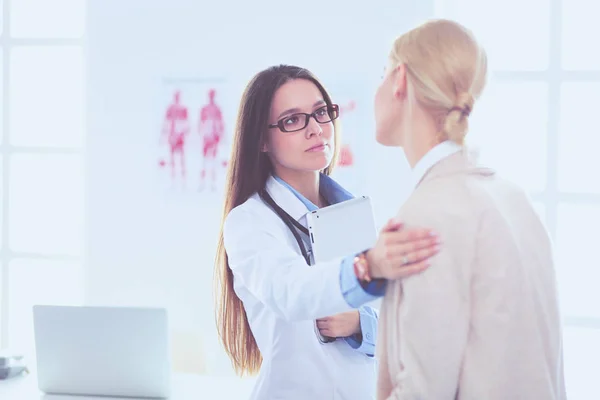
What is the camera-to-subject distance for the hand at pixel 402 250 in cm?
130

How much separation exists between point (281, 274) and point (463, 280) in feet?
1.83

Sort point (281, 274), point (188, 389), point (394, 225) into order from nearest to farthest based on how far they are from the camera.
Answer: point (394, 225), point (281, 274), point (188, 389)

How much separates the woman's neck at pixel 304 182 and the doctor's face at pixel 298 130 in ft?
0.19

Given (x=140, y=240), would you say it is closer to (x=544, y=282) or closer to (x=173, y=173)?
(x=173, y=173)

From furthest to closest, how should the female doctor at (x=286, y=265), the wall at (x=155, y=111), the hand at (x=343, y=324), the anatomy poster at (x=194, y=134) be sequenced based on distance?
the anatomy poster at (x=194, y=134) → the wall at (x=155, y=111) → the hand at (x=343, y=324) → the female doctor at (x=286, y=265)

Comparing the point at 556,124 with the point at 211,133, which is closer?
the point at 556,124

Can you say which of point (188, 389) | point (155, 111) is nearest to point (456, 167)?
point (188, 389)

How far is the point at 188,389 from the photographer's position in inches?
96.3

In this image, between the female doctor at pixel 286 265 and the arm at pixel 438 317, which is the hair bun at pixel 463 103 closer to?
the arm at pixel 438 317

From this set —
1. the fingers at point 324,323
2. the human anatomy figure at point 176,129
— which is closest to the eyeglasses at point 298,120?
the fingers at point 324,323

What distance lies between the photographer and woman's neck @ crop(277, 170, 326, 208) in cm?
215

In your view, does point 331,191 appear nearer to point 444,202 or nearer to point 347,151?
point 444,202

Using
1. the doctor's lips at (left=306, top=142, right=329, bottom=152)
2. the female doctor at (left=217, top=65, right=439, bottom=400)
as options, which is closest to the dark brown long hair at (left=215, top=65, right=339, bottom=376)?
the female doctor at (left=217, top=65, right=439, bottom=400)

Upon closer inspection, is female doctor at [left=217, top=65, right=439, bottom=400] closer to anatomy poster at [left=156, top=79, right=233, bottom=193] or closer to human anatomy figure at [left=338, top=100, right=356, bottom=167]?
human anatomy figure at [left=338, top=100, right=356, bottom=167]
